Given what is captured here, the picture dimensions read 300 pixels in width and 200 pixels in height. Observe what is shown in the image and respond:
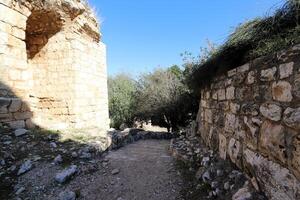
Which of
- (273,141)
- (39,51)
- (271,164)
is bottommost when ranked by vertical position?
(271,164)

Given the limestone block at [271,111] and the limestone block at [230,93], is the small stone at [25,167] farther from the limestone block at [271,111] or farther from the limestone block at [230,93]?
the limestone block at [271,111]

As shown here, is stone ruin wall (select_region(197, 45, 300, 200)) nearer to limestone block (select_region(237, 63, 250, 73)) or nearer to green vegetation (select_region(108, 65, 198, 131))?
limestone block (select_region(237, 63, 250, 73))

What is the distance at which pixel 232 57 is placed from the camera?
3.73m

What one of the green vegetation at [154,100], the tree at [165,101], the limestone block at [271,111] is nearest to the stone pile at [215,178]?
the limestone block at [271,111]

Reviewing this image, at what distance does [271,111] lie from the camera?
8.11ft

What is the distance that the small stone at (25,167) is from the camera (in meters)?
4.37

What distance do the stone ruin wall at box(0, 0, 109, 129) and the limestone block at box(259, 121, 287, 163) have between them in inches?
193

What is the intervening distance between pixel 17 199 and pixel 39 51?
187 inches

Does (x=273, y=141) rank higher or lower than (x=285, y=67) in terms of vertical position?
lower

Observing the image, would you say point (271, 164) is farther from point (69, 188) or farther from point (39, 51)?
point (39, 51)

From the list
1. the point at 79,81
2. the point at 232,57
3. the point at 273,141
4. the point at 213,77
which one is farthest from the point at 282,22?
the point at 79,81

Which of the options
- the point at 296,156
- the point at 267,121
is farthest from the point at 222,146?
the point at 296,156

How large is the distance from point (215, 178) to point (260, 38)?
1787 millimetres

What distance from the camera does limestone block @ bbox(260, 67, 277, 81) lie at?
2.45 m
